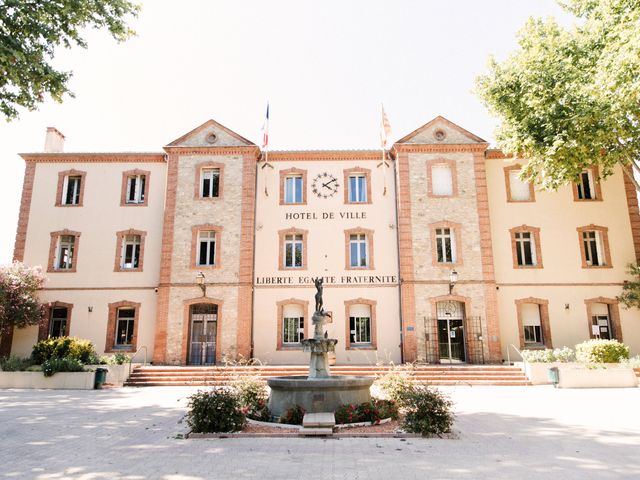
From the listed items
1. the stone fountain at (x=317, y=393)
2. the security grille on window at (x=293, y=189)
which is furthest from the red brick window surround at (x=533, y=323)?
the stone fountain at (x=317, y=393)

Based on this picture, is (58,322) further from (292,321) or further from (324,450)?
(324,450)

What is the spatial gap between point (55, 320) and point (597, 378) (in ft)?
70.7

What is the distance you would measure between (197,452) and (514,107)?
1718 centimetres

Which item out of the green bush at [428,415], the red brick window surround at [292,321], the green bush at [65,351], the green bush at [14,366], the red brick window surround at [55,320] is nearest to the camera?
the green bush at [428,415]

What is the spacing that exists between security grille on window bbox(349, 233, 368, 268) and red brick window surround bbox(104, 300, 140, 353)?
970cm

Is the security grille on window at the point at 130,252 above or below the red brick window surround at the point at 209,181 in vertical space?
below

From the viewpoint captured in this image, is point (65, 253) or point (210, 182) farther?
point (210, 182)

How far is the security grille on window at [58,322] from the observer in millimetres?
20484

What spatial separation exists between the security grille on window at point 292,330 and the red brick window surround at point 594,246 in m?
12.7

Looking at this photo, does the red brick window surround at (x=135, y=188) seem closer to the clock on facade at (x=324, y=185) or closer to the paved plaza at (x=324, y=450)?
the clock on facade at (x=324, y=185)

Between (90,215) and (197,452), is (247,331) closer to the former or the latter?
(90,215)

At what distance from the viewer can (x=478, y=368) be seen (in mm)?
17641

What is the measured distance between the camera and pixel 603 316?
20312 millimetres

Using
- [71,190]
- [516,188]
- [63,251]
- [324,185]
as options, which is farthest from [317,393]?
[71,190]
